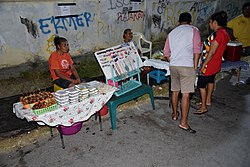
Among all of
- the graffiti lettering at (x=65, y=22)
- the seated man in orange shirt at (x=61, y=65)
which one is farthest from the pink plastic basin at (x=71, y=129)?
the graffiti lettering at (x=65, y=22)

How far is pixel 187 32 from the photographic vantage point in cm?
346

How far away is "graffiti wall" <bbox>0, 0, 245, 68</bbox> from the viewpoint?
576 centimetres

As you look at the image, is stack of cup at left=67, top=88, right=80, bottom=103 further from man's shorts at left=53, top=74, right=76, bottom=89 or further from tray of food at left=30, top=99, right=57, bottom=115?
man's shorts at left=53, top=74, right=76, bottom=89

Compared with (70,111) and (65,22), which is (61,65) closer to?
(70,111)

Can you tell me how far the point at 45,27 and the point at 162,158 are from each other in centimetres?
480

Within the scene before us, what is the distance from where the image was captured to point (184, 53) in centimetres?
356

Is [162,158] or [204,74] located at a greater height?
[204,74]

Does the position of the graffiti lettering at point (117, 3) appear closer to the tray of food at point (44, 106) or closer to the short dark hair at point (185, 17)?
the short dark hair at point (185, 17)

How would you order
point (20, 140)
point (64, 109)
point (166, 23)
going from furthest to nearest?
point (166, 23), point (20, 140), point (64, 109)

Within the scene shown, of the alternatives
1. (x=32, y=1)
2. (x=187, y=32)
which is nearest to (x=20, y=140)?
(x=187, y=32)

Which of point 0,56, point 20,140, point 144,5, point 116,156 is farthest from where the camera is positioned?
point 144,5

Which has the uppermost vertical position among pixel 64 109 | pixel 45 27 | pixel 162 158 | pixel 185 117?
pixel 45 27

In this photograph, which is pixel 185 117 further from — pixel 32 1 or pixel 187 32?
pixel 32 1

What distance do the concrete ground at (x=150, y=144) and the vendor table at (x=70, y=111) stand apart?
1.76 ft
